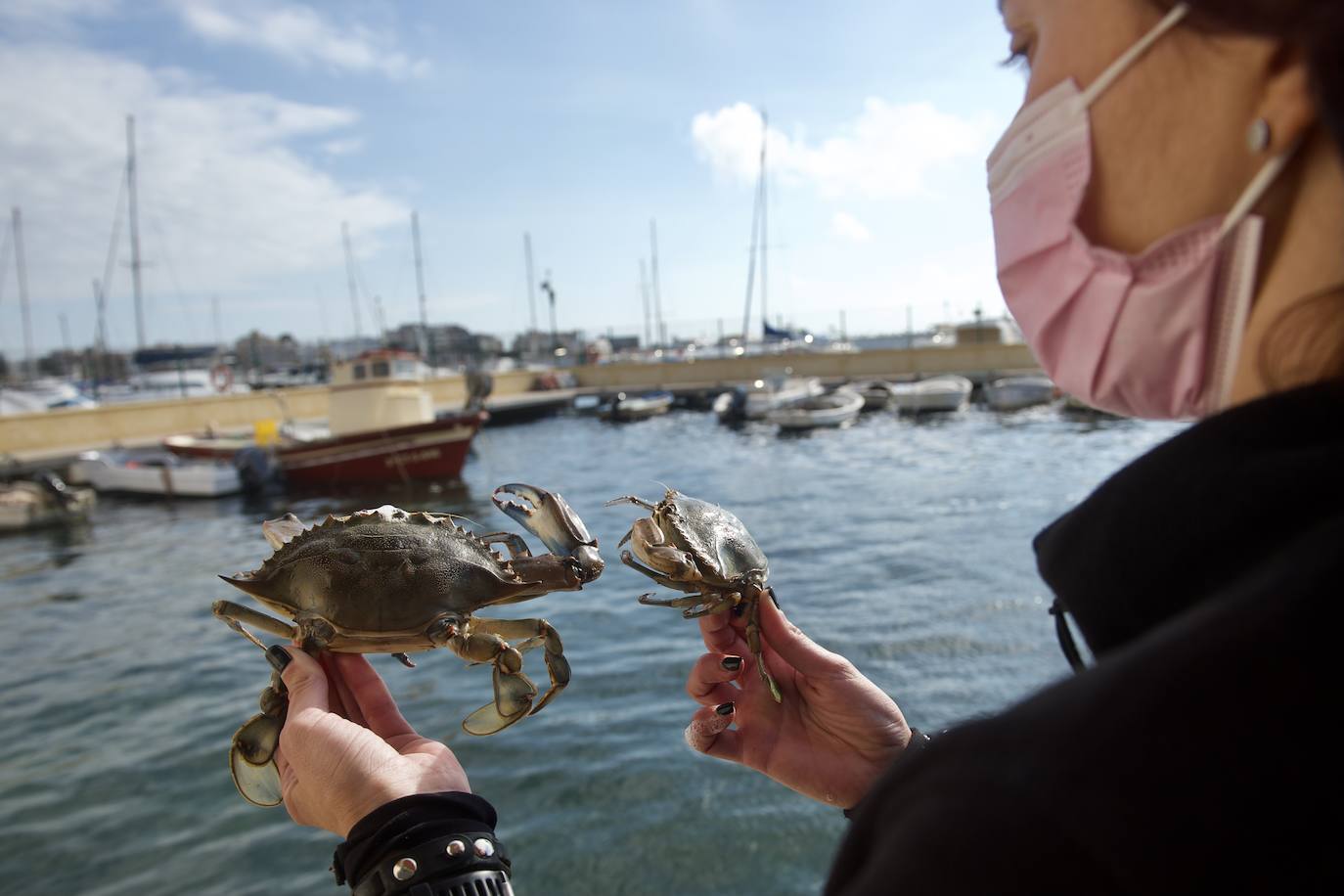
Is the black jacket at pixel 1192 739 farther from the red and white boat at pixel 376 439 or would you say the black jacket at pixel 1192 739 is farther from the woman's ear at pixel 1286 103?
the red and white boat at pixel 376 439

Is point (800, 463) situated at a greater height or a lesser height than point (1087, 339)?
lesser

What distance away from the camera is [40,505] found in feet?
63.6

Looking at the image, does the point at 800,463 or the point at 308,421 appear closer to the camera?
the point at 800,463

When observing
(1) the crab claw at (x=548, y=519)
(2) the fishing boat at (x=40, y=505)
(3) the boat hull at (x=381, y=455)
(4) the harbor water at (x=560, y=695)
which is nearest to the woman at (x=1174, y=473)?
(4) the harbor water at (x=560, y=695)

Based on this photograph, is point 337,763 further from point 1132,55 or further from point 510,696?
point 1132,55

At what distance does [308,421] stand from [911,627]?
27.1 metres

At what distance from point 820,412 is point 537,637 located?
2830 cm

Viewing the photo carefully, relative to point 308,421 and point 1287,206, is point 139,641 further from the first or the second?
point 308,421

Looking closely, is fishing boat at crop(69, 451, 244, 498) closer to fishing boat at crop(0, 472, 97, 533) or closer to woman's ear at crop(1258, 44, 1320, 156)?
fishing boat at crop(0, 472, 97, 533)

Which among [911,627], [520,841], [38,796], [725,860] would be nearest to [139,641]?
[38,796]

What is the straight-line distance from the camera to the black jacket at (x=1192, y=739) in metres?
0.64

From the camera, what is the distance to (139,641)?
35.6ft

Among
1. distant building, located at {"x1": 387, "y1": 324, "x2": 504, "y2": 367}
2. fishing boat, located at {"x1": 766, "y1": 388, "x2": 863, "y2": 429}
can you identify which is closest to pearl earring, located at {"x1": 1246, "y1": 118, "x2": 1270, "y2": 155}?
fishing boat, located at {"x1": 766, "y1": 388, "x2": 863, "y2": 429}

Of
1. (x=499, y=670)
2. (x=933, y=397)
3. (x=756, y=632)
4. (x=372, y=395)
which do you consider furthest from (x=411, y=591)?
(x=933, y=397)
